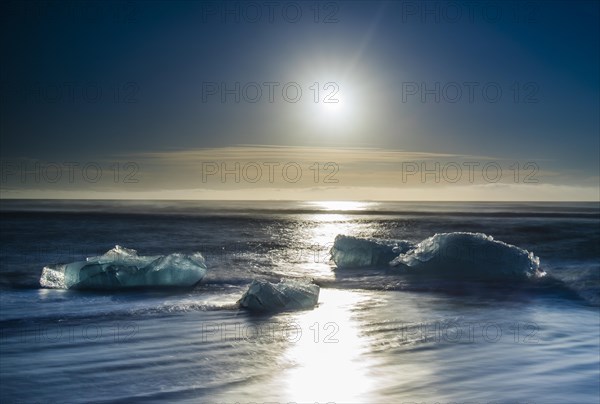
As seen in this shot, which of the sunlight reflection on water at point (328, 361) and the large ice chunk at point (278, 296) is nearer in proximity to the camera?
the sunlight reflection on water at point (328, 361)

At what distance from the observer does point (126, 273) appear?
12.7 meters

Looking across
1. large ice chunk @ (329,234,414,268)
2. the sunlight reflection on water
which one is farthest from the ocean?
large ice chunk @ (329,234,414,268)

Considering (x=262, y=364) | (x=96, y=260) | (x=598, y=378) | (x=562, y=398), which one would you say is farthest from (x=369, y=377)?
(x=96, y=260)

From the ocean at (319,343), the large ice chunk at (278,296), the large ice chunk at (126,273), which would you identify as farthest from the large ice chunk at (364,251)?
the large ice chunk at (278,296)

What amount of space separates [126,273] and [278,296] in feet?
12.7

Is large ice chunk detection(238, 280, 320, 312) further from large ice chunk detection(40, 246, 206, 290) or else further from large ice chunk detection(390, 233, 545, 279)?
large ice chunk detection(390, 233, 545, 279)

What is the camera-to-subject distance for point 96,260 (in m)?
12.9

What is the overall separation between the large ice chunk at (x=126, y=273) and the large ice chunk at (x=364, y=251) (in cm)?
467

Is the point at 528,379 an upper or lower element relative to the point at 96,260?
lower

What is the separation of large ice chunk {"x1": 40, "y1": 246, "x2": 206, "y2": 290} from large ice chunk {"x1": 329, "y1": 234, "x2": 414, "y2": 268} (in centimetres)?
467

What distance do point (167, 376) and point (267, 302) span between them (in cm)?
367

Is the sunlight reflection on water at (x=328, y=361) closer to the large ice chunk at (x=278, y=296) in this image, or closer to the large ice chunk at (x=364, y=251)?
the large ice chunk at (x=278, y=296)

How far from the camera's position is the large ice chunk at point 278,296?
33.6 feet

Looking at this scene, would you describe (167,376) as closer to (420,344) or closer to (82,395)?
(82,395)
